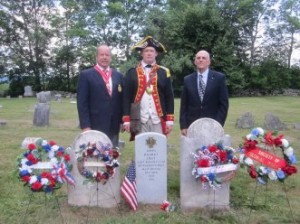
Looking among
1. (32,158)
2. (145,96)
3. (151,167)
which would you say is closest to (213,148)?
(151,167)

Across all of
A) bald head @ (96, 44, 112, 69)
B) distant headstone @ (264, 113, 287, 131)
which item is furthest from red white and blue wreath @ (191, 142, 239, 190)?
distant headstone @ (264, 113, 287, 131)

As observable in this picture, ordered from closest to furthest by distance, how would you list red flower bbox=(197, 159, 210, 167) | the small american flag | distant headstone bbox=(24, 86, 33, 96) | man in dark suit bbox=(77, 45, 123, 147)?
1. red flower bbox=(197, 159, 210, 167)
2. the small american flag
3. man in dark suit bbox=(77, 45, 123, 147)
4. distant headstone bbox=(24, 86, 33, 96)

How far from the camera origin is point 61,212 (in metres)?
5.20

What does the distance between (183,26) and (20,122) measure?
20500 mm

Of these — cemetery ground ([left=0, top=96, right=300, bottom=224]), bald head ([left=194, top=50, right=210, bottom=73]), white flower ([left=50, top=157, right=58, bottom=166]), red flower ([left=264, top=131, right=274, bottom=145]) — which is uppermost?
bald head ([left=194, top=50, right=210, bottom=73])

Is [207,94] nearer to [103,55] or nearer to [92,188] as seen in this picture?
[103,55]

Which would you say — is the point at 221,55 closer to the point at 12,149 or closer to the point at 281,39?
the point at 281,39

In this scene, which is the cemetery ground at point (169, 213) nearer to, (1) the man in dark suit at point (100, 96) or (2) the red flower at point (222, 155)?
(2) the red flower at point (222, 155)

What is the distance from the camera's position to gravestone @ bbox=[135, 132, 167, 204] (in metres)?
5.32

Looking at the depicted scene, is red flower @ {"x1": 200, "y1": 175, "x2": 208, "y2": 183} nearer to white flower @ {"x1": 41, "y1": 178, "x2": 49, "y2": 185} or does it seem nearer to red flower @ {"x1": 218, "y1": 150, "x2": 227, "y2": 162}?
red flower @ {"x1": 218, "y1": 150, "x2": 227, "y2": 162}

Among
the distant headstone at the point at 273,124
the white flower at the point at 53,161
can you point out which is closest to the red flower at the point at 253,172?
the white flower at the point at 53,161

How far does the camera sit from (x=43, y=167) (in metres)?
4.67

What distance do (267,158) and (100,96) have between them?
2267 mm

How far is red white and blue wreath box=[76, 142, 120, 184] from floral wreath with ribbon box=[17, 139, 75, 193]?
29 centimetres
